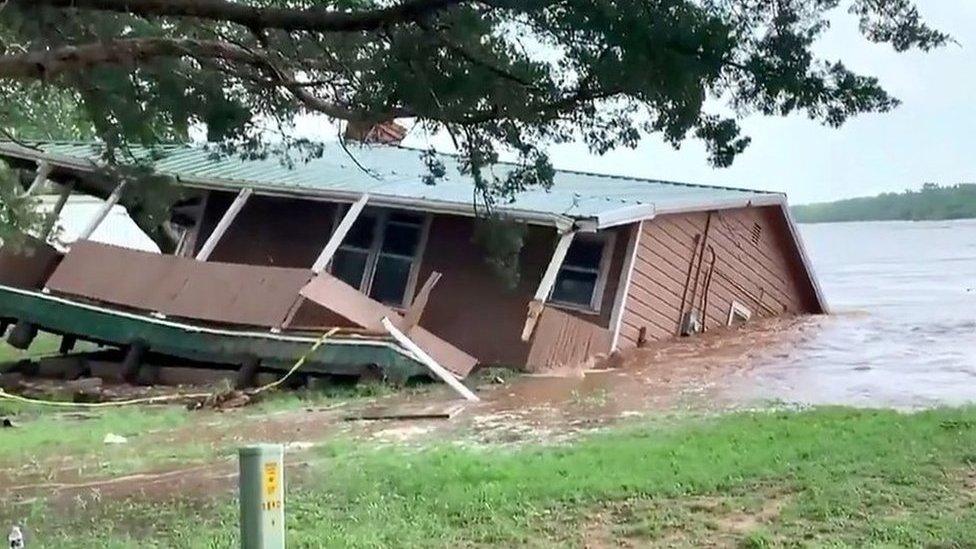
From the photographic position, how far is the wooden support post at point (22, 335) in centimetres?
1730

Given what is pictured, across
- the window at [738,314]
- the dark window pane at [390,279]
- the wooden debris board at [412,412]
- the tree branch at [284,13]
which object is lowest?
the wooden debris board at [412,412]

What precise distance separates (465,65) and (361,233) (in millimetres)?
11752

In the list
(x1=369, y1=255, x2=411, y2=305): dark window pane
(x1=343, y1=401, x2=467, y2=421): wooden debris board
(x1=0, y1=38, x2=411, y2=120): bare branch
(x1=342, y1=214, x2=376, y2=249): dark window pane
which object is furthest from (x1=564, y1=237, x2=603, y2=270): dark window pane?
(x1=0, y1=38, x2=411, y2=120): bare branch

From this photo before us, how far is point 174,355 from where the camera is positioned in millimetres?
16297

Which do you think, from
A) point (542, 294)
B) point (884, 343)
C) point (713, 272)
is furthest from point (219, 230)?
point (884, 343)

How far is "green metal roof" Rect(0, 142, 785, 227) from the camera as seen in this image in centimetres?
1605

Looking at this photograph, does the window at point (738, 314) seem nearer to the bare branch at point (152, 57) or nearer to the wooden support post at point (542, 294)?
the wooden support post at point (542, 294)

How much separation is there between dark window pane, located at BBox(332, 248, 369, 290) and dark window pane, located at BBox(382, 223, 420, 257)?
1.34 ft

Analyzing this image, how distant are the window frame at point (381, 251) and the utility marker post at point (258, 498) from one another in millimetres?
13970

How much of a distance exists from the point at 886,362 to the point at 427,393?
642 cm

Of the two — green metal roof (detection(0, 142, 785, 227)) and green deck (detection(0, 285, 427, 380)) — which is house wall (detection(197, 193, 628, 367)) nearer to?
green metal roof (detection(0, 142, 785, 227))

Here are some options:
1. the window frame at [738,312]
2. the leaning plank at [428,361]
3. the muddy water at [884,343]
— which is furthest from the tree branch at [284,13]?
the window frame at [738,312]

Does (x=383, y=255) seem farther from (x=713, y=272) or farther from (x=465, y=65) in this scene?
(x=465, y=65)

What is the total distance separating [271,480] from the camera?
4.04 metres
